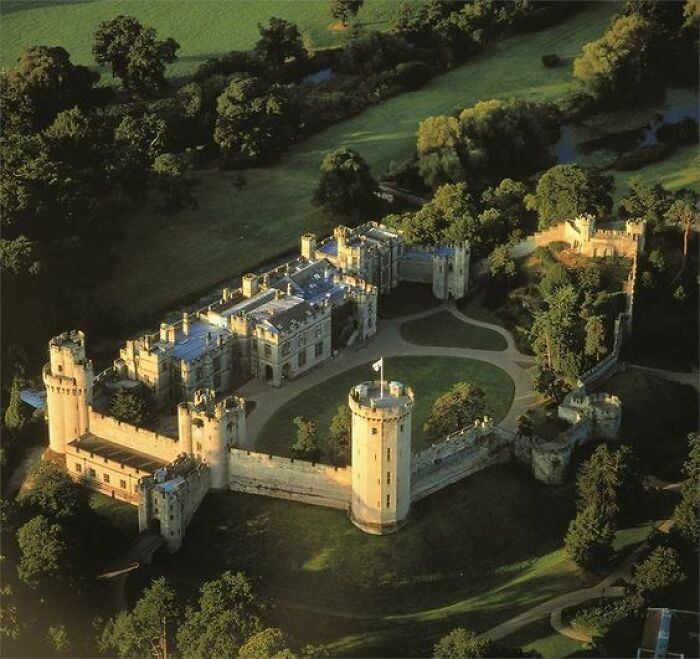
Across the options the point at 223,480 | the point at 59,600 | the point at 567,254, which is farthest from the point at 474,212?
the point at 59,600

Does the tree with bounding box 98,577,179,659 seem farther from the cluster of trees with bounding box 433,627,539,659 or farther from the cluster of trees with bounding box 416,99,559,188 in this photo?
the cluster of trees with bounding box 416,99,559,188

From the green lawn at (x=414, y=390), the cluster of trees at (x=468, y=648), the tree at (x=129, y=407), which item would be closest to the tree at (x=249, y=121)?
the green lawn at (x=414, y=390)

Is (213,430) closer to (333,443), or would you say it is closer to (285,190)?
(333,443)

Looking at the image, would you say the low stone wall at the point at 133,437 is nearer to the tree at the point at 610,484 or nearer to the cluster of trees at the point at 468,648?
the cluster of trees at the point at 468,648

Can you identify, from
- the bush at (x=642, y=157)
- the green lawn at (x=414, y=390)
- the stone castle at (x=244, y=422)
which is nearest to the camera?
the stone castle at (x=244, y=422)

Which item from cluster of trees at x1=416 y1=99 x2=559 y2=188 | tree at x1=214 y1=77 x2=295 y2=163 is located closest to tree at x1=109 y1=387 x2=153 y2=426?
cluster of trees at x1=416 y1=99 x2=559 y2=188

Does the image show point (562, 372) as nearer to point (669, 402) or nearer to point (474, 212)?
point (669, 402)
